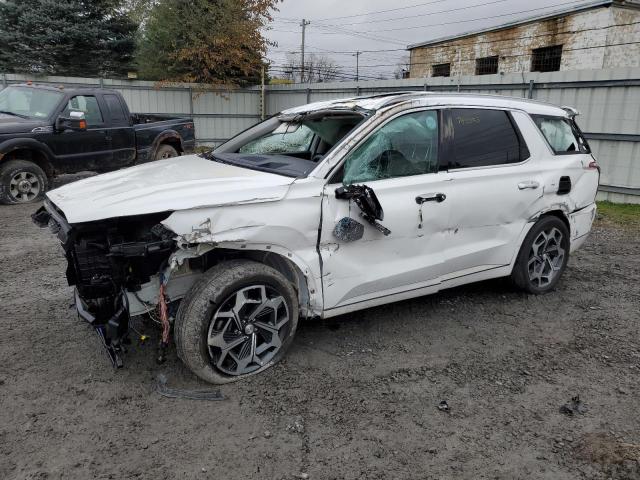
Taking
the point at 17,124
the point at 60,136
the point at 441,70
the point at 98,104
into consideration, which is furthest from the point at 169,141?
the point at 441,70

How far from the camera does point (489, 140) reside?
4.29m

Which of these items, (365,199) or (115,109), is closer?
(365,199)

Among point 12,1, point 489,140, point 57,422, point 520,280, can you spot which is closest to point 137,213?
point 57,422

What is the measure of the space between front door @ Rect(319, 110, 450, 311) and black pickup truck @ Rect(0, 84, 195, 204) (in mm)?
5791

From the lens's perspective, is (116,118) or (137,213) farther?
(116,118)

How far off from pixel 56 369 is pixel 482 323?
10.7ft

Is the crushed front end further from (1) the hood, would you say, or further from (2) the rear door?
(1) the hood

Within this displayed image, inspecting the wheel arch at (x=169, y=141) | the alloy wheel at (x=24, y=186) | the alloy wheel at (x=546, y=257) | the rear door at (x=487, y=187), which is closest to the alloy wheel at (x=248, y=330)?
the rear door at (x=487, y=187)

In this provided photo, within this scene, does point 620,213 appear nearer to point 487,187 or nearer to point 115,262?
point 487,187

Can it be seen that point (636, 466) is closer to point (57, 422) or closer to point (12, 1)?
point (57, 422)

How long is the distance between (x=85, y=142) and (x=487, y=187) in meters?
7.42

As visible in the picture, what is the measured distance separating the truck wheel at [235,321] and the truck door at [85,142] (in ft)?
22.4

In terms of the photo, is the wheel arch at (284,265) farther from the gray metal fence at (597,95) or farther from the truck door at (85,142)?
the gray metal fence at (597,95)

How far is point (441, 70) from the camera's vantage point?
2427 centimetres
